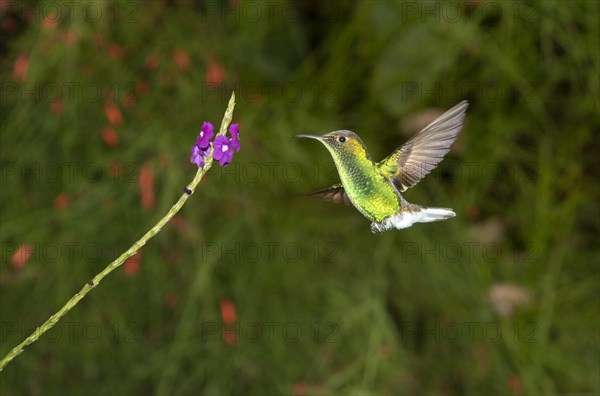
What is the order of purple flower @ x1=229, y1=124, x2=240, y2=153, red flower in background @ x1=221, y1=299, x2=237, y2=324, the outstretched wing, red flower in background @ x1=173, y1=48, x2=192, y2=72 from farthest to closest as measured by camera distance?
1. red flower in background @ x1=173, y1=48, x2=192, y2=72
2. red flower in background @ x1=221, y1=299, x2=237, y2=324
3. the outstretched wing
4. purple flower @ x1=229, y1=124, x2=240, y2=153

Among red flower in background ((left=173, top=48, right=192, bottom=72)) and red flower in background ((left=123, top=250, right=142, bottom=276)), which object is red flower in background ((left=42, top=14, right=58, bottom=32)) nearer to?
red flower in background ((left=173, top=48, right=192, bottom=72))

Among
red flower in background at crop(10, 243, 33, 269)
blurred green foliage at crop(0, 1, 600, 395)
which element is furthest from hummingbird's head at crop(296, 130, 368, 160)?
red flower in background at crop(10, 243, 33, 269)

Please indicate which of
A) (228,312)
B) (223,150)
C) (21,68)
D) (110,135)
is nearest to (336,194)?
(223,150)

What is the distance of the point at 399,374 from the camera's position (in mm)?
1685

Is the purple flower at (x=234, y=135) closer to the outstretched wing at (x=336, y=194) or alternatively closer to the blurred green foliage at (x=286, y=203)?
the outstretched wing at (x=336, y=194)

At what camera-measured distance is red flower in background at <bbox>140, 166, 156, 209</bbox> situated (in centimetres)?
173

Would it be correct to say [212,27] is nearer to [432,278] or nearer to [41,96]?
[41,96]

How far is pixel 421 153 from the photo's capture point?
0.52 metres

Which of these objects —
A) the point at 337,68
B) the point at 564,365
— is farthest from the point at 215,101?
the point at 564,365

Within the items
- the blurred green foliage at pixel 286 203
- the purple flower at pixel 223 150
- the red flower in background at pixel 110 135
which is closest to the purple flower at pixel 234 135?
the purple flower at pixel 223 150

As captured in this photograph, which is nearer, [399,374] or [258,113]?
[399,374]

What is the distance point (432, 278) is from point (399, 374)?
0.87 feet

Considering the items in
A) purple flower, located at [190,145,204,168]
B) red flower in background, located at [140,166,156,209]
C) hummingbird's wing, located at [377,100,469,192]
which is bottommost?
red flower in background, located at [140,166,156,209]

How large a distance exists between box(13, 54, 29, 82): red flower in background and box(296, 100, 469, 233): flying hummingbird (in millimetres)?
1472
